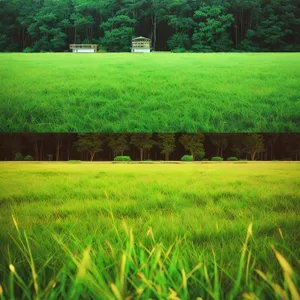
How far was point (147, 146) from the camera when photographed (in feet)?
5.57

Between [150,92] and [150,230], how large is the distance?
44.6 inches

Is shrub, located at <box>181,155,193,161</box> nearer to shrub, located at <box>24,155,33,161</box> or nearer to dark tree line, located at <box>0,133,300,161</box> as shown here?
dark tree line, located at <box>0,133,300,161</box>

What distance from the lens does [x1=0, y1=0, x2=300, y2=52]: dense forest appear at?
1758 millimetres

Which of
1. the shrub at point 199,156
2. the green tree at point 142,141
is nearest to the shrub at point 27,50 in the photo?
the green tree at point 142,141

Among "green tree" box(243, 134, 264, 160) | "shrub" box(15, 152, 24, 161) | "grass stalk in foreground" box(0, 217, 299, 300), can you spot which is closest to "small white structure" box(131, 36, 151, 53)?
"green tree" box(243, 134, 264, 160)

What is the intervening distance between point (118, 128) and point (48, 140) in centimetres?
38

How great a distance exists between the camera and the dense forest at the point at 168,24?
1.76 m

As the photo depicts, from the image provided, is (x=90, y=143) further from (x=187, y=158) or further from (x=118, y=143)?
(x=187, y=158)

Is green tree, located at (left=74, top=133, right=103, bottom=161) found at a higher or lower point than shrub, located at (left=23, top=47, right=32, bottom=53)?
lower

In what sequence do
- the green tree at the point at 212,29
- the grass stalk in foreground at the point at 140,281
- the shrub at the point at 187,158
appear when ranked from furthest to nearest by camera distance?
1. the green tree at the point at 212,29
2. the shrub at the point at 187,158
3. the grass stalk in foreground at the point at 140,281

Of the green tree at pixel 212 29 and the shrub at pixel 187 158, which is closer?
the shrub at pixel 187 158

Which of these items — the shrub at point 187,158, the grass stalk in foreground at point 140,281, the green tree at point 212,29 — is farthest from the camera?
the green tree at point 212,29

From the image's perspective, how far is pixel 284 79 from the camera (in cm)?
183

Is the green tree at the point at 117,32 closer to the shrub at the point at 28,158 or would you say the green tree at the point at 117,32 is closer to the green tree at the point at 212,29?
the green tree at the point at 212,29
